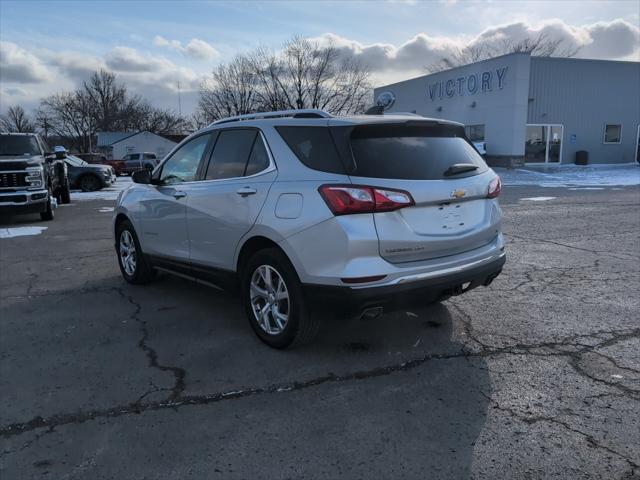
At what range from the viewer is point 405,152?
381 centimetres

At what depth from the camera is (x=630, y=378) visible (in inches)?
139

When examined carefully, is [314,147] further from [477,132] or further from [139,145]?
[139,145]

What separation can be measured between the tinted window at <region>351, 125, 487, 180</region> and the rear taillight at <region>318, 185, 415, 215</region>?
13 centimetres

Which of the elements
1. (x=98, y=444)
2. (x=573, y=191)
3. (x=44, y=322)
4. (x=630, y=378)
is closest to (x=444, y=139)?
(x=630, y=378)

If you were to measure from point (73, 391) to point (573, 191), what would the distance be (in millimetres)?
A: 18150

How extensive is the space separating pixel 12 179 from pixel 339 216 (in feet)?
34.9

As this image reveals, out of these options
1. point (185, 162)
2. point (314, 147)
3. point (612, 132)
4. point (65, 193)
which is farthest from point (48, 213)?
point (612, 132)

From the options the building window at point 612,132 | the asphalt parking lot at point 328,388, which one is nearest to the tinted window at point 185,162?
the asphalt parking lot at point 328,388

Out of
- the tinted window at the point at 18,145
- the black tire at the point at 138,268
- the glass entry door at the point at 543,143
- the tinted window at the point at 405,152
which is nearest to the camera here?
the tinted window at the point at 405,152

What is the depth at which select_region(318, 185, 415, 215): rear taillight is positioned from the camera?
3.47m

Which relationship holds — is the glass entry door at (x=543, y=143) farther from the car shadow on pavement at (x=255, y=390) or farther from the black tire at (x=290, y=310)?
the black tire at (x=290, y=310)

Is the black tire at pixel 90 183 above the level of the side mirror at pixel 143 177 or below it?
below

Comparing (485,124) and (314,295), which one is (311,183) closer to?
(314,295)

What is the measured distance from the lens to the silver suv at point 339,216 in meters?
3.50
